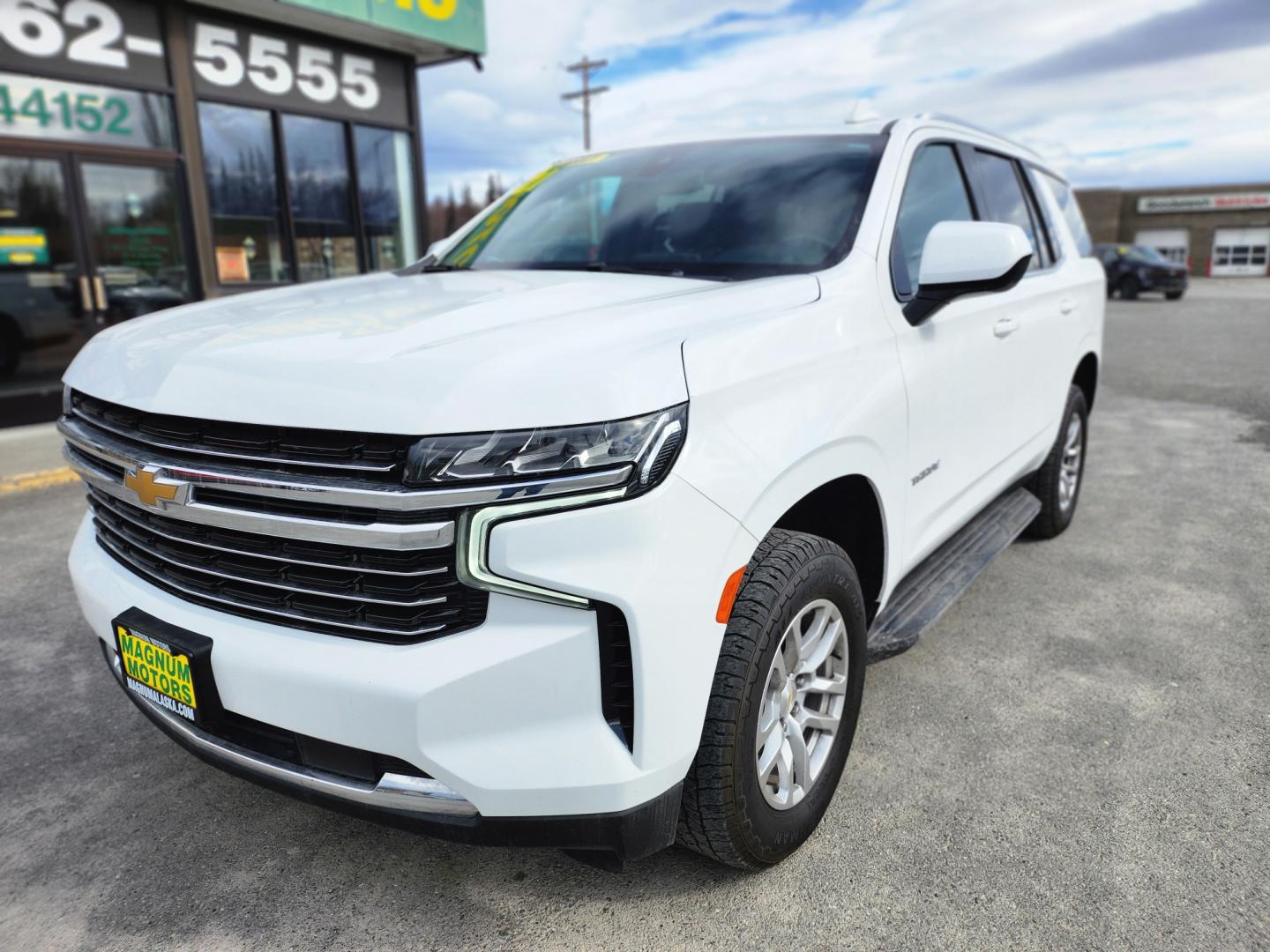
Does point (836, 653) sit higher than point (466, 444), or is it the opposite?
point (466, 444)

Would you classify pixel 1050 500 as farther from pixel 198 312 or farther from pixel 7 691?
pixel 7 691

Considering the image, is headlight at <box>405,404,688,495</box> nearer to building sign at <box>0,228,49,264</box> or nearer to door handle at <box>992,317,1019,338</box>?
door handle at <box>992,317,1019,338</box>

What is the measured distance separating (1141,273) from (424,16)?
2297 centimetres

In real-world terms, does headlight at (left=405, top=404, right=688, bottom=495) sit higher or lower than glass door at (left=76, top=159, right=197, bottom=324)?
lower

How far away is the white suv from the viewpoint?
5.35 ft

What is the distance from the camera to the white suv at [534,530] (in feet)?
5.35

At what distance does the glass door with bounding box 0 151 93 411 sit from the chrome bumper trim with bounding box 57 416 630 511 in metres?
8.03

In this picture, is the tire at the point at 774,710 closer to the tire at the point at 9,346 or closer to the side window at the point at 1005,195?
the side window at the point at 1005,195

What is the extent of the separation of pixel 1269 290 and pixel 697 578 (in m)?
38.0

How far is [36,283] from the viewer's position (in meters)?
8.49

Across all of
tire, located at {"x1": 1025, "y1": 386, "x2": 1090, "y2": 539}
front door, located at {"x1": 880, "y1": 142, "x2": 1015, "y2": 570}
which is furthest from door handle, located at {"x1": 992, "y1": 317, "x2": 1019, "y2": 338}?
tire, located at {"x1": 1025, "y1": 386, "x2": 1090, "y2": 539}

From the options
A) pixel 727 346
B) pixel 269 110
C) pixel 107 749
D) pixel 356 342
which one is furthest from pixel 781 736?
pixel 269 110

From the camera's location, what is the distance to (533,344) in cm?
178

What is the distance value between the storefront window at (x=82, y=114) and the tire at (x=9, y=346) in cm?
168
